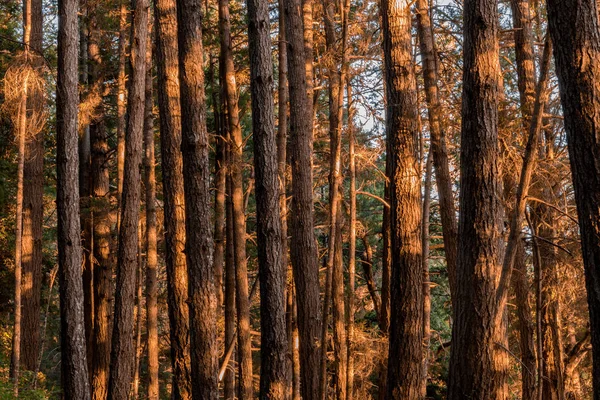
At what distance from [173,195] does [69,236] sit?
5.43ft

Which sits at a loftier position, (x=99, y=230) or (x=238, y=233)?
(x=99, y=230)

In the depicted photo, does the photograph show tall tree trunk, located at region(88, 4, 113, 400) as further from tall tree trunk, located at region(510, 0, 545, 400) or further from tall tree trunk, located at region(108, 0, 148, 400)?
tall tree trunk, located at region(510, 0, 545, 400)

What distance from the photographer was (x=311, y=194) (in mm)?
11250

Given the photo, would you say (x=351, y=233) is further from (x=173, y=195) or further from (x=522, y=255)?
(x=173, y=195)

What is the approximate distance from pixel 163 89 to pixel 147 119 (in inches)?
145

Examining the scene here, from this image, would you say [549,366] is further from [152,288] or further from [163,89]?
[163,89]

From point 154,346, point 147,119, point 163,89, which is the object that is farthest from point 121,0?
point 154,346

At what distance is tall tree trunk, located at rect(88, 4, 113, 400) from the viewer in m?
13.6

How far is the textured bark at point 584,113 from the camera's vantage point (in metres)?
4.51

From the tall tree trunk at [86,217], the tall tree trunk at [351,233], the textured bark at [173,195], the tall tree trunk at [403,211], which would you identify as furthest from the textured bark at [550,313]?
the tall tree trunk at [86,217]

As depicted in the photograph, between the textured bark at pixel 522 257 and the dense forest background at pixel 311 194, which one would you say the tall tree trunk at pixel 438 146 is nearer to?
the dense forest background at pixel 311 194

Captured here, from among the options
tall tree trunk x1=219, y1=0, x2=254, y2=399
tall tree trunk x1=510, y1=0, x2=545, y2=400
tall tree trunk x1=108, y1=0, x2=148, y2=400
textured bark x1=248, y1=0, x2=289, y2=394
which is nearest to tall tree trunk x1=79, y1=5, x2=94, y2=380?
tall tree trunk x1=108, y1=0, x2=148, y2=400

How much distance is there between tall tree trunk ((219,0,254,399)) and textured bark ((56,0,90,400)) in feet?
7.22

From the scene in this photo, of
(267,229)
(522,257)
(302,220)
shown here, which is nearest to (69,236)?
(267,229)
